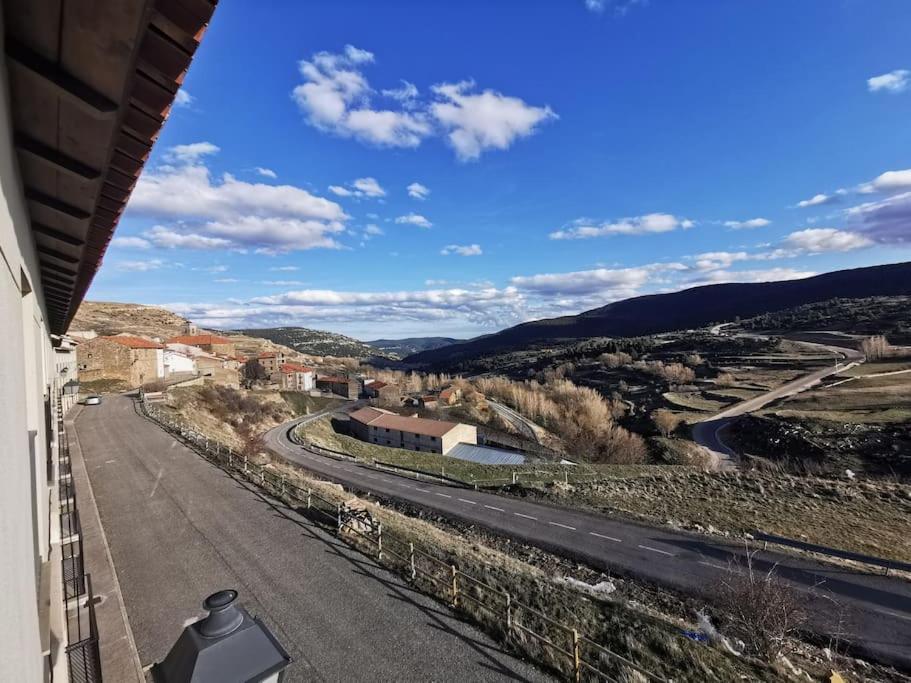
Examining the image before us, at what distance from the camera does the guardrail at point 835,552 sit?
62.5ft

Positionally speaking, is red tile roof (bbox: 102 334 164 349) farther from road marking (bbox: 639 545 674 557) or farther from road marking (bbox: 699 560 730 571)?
road marking (bbox: 699 560 730 571)

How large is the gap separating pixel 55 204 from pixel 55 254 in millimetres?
2463

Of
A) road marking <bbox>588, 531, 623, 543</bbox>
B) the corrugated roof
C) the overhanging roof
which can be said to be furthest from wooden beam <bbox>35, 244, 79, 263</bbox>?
the corrugated roof

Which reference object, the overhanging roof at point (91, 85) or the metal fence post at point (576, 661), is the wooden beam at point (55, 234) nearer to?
the overhanging roof at point (91, 85)

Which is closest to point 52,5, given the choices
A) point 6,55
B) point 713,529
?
point 6,55

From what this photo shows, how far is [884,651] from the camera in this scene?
44.4ft

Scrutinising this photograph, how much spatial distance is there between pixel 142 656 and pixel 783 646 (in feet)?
53.5

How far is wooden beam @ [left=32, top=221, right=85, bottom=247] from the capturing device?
4.36m

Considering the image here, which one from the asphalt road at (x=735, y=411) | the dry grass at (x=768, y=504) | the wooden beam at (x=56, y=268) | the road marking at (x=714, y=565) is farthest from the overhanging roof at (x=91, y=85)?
the asphalt road at (x=735, y=411)

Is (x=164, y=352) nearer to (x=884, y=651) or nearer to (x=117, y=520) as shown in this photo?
(x=117, y=520)

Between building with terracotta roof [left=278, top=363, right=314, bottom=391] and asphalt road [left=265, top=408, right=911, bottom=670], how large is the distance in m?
64.3

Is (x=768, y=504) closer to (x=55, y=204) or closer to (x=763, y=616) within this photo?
(x=763, y=616)

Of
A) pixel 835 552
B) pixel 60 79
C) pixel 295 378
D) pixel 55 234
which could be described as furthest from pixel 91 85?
pixel 295 378

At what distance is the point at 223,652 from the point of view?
119 inches
